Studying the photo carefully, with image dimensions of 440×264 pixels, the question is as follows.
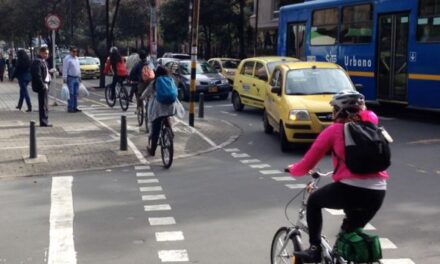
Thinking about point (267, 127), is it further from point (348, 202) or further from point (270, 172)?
point (348, 202)

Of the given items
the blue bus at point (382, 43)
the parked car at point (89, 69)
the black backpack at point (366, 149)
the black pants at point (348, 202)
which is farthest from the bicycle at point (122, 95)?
the parked car at point (89, 69)

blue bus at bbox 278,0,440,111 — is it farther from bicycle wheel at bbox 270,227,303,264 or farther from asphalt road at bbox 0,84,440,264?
bicycle wheel at bbox 270,227,303,264

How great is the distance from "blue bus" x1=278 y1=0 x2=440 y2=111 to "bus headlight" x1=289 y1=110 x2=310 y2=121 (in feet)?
7.56

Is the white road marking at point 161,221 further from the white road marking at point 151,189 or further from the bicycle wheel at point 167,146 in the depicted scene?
the bicycle wheel at point 167,146

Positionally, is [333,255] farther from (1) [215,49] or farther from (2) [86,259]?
(1) [215,49]

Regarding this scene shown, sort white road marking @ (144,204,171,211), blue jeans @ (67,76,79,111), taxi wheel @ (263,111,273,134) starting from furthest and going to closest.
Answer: blue jeans @ (67,76,79,111) < taxi wheel @ (263,111,273,134) < white road marking @ (144,204,171,211)

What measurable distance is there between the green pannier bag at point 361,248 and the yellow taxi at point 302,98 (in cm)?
800

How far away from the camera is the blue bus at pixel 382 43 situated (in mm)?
15156

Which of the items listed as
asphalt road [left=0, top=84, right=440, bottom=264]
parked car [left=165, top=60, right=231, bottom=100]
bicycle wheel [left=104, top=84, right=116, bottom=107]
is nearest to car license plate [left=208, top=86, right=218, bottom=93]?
→ parked car [left=165, top=60, right=231, bottom=100]

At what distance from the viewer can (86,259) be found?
5.84 m

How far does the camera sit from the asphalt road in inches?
238

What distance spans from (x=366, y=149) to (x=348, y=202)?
A: 1.33 ft

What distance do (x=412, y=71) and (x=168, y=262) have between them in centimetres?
1144

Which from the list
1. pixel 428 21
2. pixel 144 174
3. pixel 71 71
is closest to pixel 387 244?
pixel 144 174
